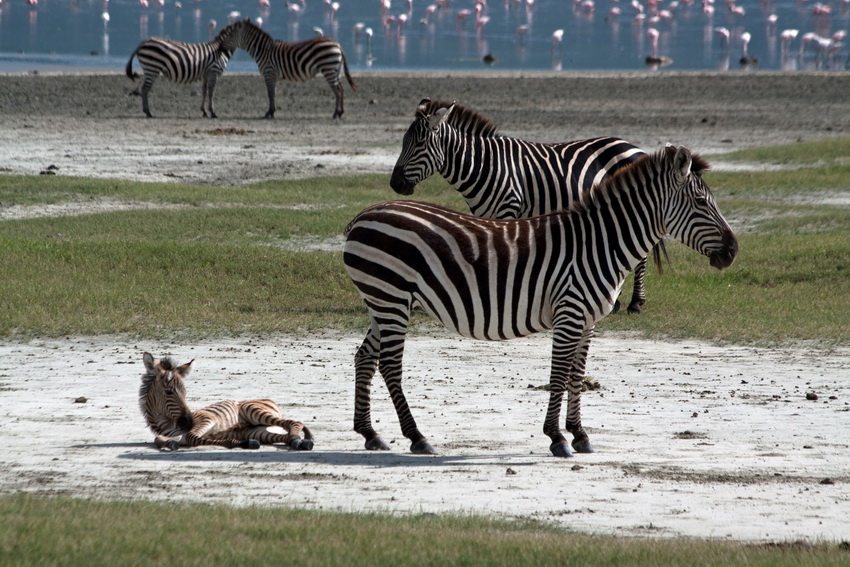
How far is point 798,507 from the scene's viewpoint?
683cm

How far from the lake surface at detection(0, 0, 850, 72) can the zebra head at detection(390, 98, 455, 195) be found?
37.0 m

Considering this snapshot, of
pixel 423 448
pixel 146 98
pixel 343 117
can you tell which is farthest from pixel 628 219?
pixel 146 98

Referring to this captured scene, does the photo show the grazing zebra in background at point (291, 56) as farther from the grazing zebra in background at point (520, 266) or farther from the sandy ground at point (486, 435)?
the grazing zebra in background at point (520, 266)

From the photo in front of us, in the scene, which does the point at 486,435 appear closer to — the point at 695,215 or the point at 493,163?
the point at 695,215

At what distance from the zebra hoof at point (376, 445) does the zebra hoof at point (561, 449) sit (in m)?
1.09

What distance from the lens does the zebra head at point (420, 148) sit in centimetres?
1245

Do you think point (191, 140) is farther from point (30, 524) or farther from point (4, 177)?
point (30, 524)

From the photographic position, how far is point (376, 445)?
8.31 metres

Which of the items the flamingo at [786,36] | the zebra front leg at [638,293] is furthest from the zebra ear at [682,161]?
the flamingo at [786,36]

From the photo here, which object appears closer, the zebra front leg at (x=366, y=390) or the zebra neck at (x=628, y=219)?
the zebra front leg at (x=366, y=390)

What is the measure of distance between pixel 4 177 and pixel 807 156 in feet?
50.2

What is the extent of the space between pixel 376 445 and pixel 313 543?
8.64ft

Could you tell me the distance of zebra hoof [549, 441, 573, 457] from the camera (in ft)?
26.5

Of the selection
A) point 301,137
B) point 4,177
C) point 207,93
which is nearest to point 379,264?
point 4,177
